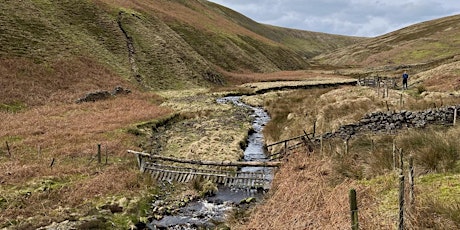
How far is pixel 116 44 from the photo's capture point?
68.1 m

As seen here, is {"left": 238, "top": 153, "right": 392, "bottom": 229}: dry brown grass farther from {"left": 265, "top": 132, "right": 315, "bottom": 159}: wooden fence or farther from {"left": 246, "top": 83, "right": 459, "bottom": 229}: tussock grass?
{"left": 265, "top": 132, "right": 315, "bottom": 159}: wooden fence

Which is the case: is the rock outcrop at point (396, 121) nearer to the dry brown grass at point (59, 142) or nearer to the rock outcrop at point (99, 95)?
the dry brown grass at point (59, 142)

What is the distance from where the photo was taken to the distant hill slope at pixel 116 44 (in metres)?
53.0

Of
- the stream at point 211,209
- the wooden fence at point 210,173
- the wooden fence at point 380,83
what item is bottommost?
the stream at point 211,209

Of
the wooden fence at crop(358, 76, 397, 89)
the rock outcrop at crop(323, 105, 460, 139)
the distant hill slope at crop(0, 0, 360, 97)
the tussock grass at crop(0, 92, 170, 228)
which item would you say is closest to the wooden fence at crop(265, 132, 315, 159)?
the rock outcrop at crop(323, 105, 460, 139)

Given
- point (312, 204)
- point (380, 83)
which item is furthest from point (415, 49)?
point (312, 204)

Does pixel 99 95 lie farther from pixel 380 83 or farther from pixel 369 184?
pixel 380 83

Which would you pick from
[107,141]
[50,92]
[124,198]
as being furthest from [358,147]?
[50,92]

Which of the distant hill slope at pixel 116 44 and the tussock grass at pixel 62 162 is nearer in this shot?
the tussock grass at pixel 62 162

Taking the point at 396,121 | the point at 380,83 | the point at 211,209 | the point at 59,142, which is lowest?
the point at 211,209

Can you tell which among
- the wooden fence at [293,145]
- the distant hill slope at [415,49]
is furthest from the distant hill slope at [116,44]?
the distant hill slope at [415,49]

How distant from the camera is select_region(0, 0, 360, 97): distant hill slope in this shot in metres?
53.0

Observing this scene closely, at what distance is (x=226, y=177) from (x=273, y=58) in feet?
323

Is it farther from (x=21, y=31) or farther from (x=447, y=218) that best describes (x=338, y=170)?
(x=21, y=31)
